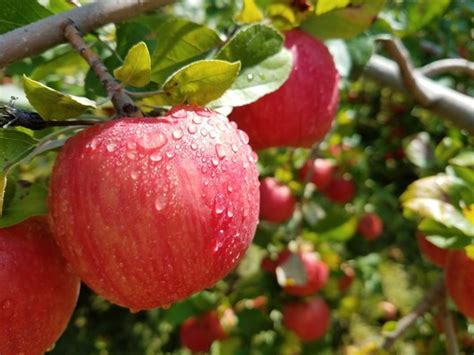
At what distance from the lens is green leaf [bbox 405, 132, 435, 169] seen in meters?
1.43

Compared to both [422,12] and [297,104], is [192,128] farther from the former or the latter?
[422,12]

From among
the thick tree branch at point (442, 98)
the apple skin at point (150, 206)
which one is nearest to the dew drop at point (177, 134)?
the apple skin at point (150, 206)

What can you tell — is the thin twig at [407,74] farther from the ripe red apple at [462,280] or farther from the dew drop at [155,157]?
the dew drop at [155,157]

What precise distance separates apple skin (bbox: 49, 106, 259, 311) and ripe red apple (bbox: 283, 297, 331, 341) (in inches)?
45.1

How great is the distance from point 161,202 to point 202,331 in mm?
1348

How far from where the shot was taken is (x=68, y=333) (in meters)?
2.13

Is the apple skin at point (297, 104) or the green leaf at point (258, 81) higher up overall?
the green leaf at point (258, 81)

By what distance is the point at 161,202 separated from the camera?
22.8 inches

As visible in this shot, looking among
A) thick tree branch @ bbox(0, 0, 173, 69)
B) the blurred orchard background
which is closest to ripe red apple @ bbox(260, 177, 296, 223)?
the blurred orchard background

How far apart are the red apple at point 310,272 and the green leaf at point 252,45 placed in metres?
0.93

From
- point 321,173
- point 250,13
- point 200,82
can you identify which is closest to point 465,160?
point 250,13

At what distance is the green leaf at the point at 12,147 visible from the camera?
0.61m

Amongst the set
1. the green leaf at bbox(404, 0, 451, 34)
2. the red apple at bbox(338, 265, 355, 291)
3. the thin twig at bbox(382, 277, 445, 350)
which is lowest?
the red apple at bbox(338, 265, 355, 291)

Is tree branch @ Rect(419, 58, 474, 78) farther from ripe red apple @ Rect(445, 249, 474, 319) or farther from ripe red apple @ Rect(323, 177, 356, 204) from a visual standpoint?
ripe red apple @ Rect(323, 177, 356, 204)
